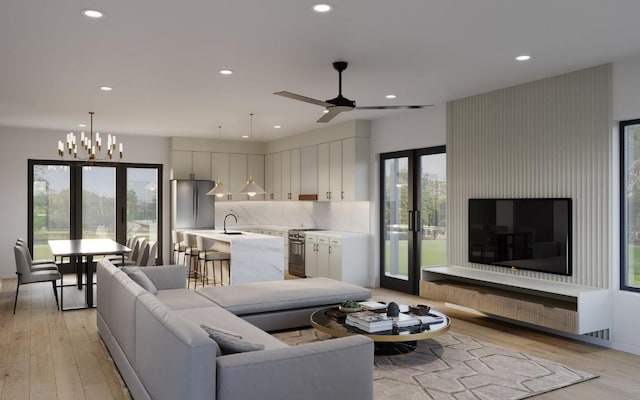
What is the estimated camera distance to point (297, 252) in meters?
9.32

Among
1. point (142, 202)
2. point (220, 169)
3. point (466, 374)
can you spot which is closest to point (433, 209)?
point (466, 374)

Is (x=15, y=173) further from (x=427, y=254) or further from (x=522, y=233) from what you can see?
(x=522, y=233)

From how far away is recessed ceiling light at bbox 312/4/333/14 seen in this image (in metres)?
3.41

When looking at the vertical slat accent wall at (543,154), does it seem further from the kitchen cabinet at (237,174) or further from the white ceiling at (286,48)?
the kitchen cabinet at (237,174)

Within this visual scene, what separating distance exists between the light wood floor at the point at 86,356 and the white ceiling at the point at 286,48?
8.62 feet

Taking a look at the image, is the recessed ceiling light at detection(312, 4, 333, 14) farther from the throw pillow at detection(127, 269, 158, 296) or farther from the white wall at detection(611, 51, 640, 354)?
the white wall at detection(611, 51, 640, 354)

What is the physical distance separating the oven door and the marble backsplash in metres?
0.62

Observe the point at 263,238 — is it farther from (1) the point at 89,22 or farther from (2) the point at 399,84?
(1) the point at 89,22

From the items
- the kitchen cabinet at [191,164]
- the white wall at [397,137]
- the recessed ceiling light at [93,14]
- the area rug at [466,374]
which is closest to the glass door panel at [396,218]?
the white wall at [397,137]

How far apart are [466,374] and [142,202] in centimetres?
767

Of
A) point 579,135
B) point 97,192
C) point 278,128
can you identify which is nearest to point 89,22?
point 579,135

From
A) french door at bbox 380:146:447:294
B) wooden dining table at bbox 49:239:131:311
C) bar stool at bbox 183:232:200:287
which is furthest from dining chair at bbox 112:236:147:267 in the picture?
french door at bbox 380:146:447:294

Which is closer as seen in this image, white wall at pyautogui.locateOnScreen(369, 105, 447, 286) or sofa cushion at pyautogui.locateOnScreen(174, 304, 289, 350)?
sofa cushion at pyautogui.locateOnScreen(174, 304, 289, 350)

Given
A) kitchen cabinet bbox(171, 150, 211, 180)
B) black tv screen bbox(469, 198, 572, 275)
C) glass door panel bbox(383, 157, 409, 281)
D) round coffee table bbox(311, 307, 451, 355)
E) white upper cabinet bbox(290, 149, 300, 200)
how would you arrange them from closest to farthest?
round coffee table bbox(311, 307, 451, 355), black tv screen bbox(469, 198, 572, 275), glass door panel bbox(383, 157, 409, 281), white upper cabinet bbox(290, 149, 300, 200), kitchen cabinet bbox(171, 150, 211, 180)
